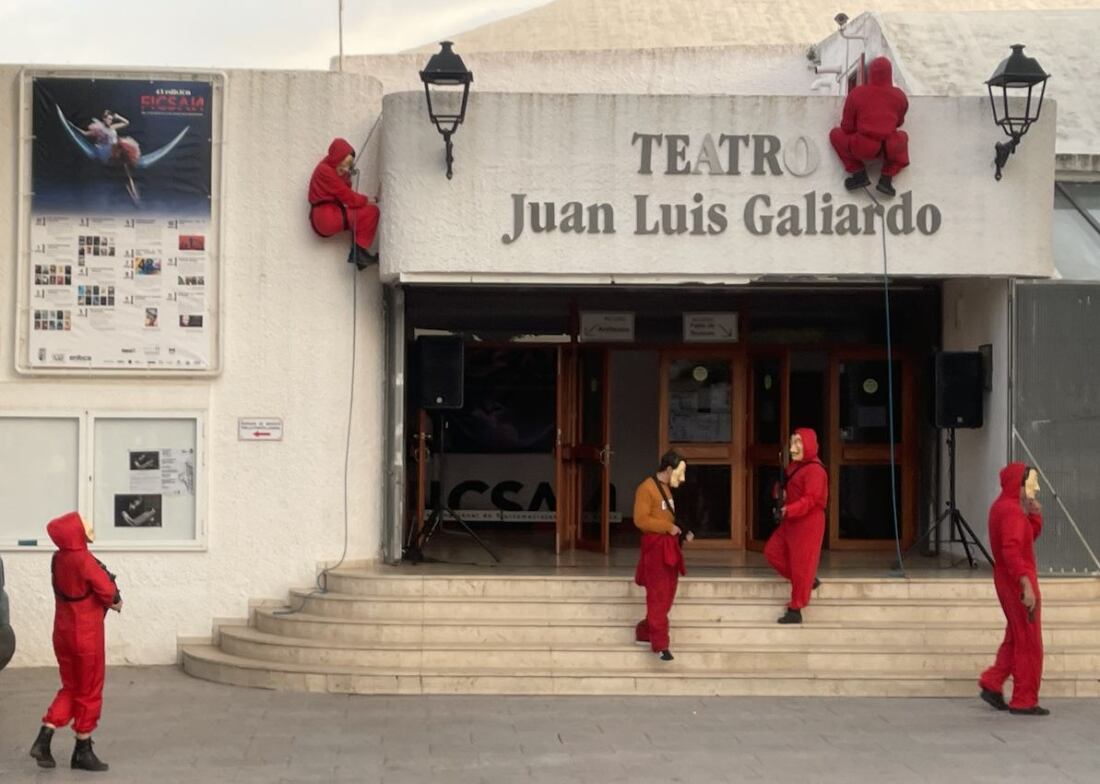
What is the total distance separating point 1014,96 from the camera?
1507cm

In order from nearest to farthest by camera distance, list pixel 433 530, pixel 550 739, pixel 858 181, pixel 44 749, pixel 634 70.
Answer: pixel 44 749 → pixel 550 739 → pixel 858 181 → pixel 433 530 → pixel 634 70

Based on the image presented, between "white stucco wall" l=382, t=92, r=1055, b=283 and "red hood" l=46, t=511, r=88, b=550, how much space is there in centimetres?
487

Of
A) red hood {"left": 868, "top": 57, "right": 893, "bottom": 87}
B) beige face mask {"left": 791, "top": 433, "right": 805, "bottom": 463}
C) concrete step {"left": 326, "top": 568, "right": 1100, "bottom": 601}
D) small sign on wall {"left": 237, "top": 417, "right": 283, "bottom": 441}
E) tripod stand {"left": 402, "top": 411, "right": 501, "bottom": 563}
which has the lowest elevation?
concrete step {"left": 326, "top": 568, "right": 1100, "bottom": 601}

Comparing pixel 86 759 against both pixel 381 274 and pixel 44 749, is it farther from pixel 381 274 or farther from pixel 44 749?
pixel 381 274

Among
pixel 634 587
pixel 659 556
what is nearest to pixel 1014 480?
pixel 659 556

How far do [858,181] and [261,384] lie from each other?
553cm

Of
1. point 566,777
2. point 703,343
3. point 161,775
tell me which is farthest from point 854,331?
point 161,775

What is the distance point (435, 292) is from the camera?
58.0ft

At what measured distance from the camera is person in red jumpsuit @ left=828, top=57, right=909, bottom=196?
14.7 m

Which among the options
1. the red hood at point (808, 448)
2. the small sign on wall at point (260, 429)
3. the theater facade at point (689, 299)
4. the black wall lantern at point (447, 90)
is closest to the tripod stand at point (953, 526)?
the theater facade at point (689, 299)

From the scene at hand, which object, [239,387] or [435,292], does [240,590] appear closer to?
[239,387]

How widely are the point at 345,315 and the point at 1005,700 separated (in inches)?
256

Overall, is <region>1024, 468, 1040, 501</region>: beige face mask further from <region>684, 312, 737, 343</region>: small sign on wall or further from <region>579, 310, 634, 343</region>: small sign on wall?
<region>579, 310, 634, 343</region>: small sign on wall

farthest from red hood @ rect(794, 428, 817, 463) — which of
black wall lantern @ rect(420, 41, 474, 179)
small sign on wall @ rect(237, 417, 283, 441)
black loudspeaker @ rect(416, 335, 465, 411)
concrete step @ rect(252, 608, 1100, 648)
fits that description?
small sign on wall @ rect(237, 417, 283, 441)
